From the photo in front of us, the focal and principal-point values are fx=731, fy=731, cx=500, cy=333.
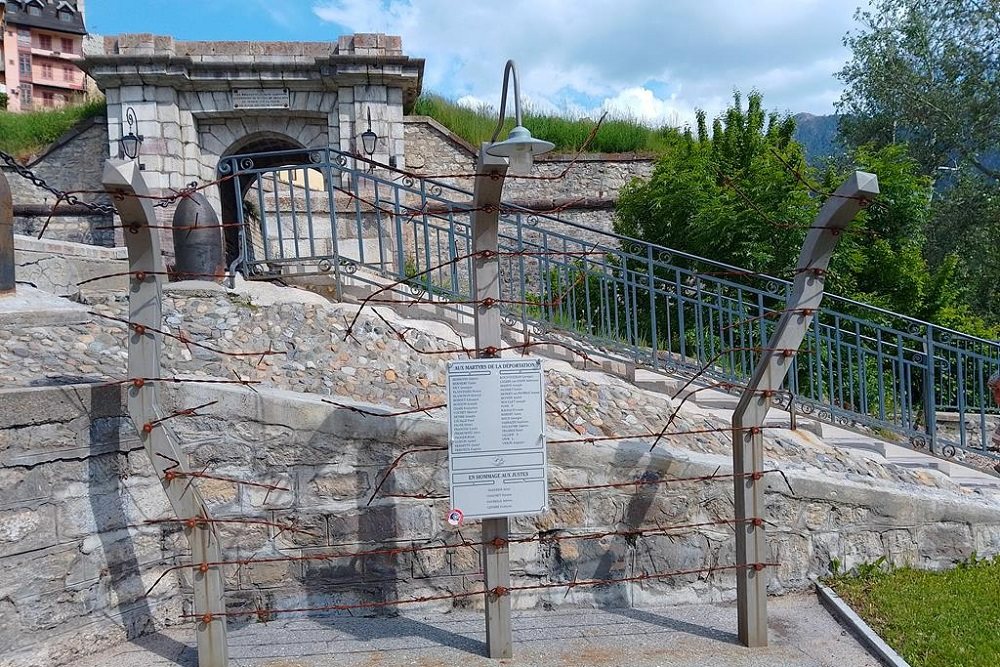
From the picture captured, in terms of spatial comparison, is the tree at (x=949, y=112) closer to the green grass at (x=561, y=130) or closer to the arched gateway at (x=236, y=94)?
the green grass at (x=561, y=130)

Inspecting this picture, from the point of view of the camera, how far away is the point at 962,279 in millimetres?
14039

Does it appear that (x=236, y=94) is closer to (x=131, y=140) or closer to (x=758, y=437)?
(x=131, y=140)

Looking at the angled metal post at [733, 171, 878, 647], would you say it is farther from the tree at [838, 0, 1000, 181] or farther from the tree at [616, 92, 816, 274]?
the tree at [838, 0, 1000, 181]

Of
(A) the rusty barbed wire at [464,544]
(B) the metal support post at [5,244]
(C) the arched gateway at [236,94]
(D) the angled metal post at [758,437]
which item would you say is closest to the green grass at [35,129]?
(C) the arched gateway at [236,94]

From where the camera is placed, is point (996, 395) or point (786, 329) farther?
point (996, 395)

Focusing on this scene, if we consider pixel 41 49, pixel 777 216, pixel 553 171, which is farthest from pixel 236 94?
pixel 41 49

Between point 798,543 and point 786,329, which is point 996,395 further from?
point 786,329

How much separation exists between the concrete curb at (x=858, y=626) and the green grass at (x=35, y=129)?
17187 mm

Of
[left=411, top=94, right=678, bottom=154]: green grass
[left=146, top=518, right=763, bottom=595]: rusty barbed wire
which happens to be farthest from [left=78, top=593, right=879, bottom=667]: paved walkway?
[left=411, top=94, right=678, bottom=154]: green grass

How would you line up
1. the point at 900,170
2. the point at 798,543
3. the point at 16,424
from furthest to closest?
the point at 900,170
the point at 798,543
the point at 16,424

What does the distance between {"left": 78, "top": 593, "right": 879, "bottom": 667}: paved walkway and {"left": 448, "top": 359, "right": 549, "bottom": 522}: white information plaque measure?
0.78 m

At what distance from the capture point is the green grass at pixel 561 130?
17000 mm

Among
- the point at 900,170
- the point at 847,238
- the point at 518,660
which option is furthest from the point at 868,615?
the point at 900,170

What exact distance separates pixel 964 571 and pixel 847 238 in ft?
19.4
